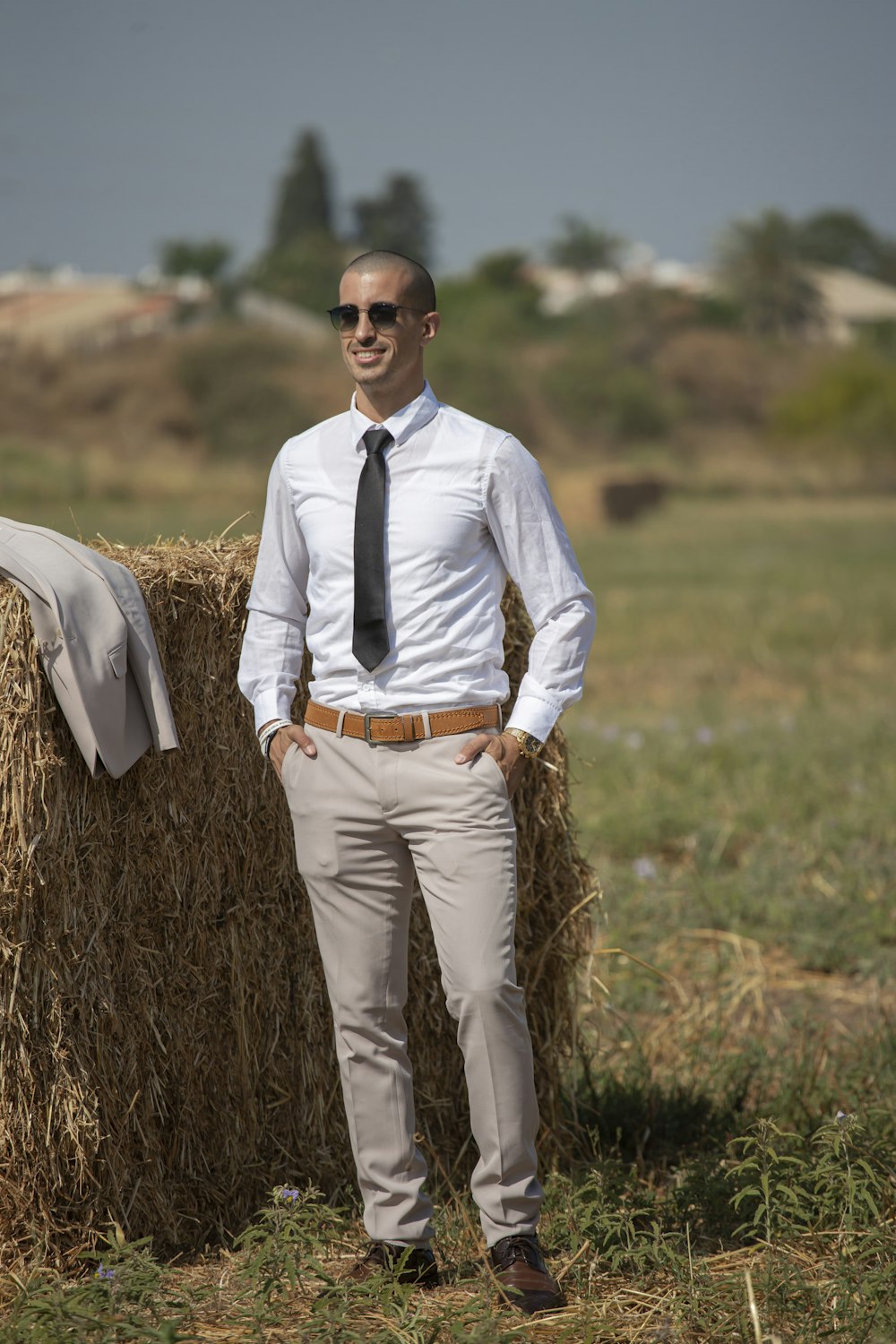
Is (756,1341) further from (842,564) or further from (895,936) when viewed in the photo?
(842,564)

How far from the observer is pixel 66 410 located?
63.0 metres

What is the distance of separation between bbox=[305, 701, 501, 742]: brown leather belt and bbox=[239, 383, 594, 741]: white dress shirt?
2 centimetres

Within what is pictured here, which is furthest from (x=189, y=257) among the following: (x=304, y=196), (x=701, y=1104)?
(x=701, y=1104)

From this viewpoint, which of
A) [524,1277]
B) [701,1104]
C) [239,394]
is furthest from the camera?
[239,394]

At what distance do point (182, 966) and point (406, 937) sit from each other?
31.1 inches

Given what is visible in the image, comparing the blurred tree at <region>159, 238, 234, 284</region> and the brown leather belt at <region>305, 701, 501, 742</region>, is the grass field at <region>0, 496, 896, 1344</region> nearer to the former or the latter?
the brown leather belt at <region>305, 701, 501, 742</region>

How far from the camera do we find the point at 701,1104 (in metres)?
4.76

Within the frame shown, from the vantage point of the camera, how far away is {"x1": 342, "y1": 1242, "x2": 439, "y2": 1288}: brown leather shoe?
3490mm

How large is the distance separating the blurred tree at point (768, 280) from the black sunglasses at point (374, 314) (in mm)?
94549

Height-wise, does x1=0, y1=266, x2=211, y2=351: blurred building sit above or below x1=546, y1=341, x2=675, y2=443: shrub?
above

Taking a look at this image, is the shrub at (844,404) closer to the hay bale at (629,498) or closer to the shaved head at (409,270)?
the hay bale at (629,498)

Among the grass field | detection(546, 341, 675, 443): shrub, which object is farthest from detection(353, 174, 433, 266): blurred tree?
the grass field

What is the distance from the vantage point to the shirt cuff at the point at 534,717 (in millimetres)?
3451

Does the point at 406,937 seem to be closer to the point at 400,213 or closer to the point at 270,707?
the point at 270,707
